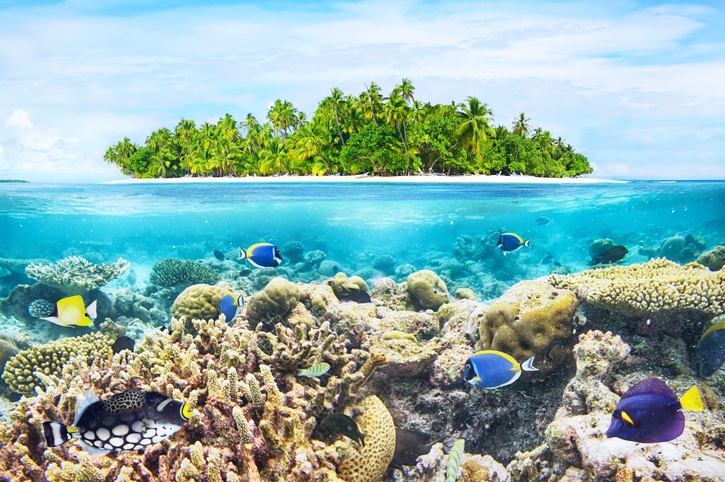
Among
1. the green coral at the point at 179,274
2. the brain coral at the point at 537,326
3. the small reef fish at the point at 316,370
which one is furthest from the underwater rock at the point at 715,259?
the green coral at the point at 179,274

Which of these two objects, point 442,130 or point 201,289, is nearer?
point 201,289

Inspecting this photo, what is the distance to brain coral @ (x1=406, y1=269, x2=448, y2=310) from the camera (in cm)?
962

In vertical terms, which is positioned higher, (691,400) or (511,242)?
(511,242)

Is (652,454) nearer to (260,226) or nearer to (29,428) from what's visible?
(29,428)

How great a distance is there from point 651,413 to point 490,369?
106cm

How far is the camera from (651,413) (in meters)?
2.46

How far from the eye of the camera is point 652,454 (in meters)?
3.05

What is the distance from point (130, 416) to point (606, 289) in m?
4.82

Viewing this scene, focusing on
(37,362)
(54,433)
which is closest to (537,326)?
(54,433)

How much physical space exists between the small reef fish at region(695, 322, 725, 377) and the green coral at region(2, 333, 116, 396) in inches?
294

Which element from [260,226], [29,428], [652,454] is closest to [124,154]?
[260,226]

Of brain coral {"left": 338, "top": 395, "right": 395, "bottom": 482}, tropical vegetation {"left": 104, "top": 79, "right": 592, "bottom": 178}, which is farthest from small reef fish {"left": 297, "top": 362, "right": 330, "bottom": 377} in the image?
tropical vegetation {"left": 104, "top": 79, "right": 592, "bottom": 178}

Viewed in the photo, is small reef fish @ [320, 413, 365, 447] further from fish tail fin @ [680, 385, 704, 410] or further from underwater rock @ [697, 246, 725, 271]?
underwater rock @ [697, 246, 725, 271]

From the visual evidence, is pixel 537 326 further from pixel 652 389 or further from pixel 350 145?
pixel 350 145
